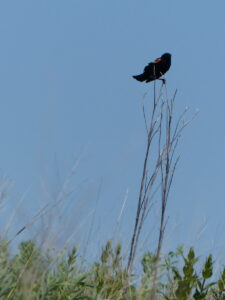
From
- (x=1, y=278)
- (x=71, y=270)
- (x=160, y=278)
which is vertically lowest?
(x=1, y=278)

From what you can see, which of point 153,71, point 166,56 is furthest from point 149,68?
point 166,56

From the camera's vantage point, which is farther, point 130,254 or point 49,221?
point 130,254

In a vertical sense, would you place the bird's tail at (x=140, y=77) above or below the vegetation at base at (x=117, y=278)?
above

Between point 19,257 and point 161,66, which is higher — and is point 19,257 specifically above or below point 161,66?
below

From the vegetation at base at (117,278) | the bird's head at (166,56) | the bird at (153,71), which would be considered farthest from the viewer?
the bird's head at (166,56)

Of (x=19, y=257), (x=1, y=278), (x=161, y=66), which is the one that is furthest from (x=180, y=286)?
(x=161, y=66)

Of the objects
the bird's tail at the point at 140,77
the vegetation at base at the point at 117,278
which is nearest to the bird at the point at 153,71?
the bird's tail at the point at 140,77

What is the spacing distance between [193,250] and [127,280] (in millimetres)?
472

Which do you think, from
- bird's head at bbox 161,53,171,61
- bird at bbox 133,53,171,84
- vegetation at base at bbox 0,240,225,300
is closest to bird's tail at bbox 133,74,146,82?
bird at bbox 133,53,171,84

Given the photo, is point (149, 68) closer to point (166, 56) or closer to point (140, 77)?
point (140, 77)

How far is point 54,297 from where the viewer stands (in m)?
2.93

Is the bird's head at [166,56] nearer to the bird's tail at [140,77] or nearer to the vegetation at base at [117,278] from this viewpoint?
the bird's tail at [140,77]

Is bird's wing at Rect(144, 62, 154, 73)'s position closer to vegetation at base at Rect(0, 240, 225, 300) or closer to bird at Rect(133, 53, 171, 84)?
bird at Rect(133, 53, 171, 84)

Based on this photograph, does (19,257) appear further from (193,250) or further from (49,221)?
(193,250)
